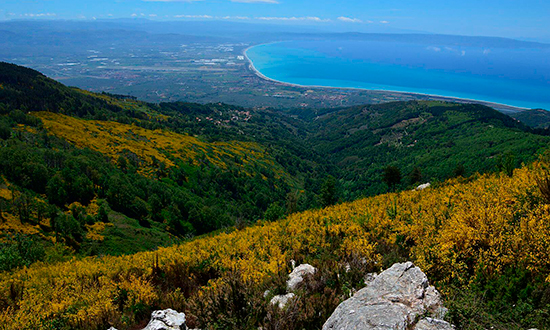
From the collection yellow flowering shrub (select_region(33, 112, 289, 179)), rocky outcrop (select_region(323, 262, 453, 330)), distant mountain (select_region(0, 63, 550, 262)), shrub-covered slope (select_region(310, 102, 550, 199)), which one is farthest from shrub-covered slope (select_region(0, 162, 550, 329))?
shrub-covered slope (select_region(310, 102, 550, 199))

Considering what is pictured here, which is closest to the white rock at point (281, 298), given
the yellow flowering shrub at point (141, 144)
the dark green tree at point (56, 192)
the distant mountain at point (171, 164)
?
the distant mountain at point (171, 164)

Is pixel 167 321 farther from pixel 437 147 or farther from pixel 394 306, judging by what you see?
pixel 437 147

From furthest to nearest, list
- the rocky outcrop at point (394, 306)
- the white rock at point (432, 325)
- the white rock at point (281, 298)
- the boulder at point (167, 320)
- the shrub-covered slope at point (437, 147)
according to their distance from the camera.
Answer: the shrub-covered slope at point (437, 147) < the white rock at point (281, 298) < the boulder at point (167, 320) < the rocky outcrop at point (394, 306) < the white rock at point (432, 325)

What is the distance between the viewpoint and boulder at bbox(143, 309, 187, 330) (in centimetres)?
883

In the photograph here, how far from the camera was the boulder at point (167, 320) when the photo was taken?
8828 millimetres

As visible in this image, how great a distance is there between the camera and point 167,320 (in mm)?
9094

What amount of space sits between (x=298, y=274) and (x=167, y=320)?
17.2 ft

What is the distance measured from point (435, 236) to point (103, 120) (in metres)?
129

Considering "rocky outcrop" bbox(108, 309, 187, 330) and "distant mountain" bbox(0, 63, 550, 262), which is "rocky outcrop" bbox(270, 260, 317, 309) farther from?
"distant mountain" bbox(0, 63, 550, 262)

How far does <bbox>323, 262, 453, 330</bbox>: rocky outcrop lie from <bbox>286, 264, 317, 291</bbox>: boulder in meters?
2.72

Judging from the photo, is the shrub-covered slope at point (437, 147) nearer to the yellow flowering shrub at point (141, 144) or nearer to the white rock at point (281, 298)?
the yellow flowering shrub at point (141, 144)

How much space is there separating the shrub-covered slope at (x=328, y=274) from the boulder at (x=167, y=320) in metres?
0.44

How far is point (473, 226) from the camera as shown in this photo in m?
10.1

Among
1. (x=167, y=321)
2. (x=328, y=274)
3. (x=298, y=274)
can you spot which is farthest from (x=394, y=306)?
(x=167, y=321)
